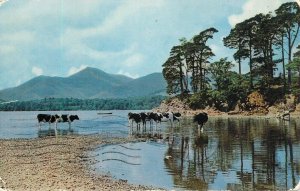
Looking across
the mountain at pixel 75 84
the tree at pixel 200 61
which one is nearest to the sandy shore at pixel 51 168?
the mountain at pixel 75 84

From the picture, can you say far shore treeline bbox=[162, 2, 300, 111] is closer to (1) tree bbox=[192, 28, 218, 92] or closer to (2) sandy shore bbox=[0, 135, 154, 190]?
(1) tree bbox=[192, 28, 218, 92]

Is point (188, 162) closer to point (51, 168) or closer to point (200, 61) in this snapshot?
point (51, 168)

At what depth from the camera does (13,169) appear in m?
10.3

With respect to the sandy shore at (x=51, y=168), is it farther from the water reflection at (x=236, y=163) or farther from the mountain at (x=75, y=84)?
the mountain at (x=75, y=84)

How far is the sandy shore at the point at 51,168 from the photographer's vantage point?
850 centimetres

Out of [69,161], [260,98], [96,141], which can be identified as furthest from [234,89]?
[69,161]

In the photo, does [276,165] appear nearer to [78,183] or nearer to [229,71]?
[78,183]

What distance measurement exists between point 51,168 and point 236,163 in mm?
4525

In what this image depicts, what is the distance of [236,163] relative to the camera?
11.0m

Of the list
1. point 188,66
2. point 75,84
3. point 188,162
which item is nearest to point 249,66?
point 188,66

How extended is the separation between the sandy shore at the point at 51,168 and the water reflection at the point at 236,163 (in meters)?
1.64

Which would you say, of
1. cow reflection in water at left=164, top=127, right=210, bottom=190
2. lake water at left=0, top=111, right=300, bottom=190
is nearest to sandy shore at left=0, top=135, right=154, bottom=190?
lake water at left=0, top=111, right=300, bottom=190

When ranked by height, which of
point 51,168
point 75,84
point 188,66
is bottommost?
point 51,168

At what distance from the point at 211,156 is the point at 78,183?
15.6 ft
